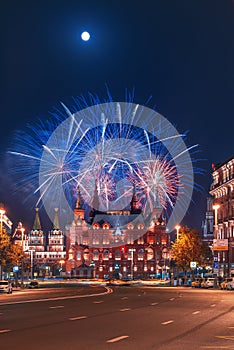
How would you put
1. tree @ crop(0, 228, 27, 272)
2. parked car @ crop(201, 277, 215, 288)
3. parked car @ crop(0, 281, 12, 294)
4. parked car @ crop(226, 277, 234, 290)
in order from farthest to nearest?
tree @ crop(0, 228, 27, 272), parked car @ crop(201, 277, 215, 288), parked car @ crop(226, 277, 234, 290), parked car @ crop(0, 281, 12, 294)

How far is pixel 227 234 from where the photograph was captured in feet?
341

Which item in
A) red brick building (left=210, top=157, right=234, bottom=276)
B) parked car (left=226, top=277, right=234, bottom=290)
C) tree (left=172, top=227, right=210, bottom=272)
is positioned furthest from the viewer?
tree (left=172, top=227, right=210, bottom=272)

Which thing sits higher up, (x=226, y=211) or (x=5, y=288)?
(x=226, y=211)

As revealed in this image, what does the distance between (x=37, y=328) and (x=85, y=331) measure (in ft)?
6.37

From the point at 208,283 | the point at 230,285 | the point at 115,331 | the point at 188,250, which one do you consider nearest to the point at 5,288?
the point at 230,285

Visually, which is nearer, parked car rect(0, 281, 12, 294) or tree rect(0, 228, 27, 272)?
parked car rect(0, 281, 12, 294)

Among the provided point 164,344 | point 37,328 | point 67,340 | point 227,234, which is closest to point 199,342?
point 164,344

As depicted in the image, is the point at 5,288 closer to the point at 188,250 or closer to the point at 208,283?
the point at 208,283

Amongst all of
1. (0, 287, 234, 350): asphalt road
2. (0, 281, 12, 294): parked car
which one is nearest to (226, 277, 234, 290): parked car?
(0, 281, 12, 294): parked car

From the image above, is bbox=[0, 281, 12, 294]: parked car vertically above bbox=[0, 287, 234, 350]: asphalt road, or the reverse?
bbox=[0, 287, 234, 350]: asphalt road

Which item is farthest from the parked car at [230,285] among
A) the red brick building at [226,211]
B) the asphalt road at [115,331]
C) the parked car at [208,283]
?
the asphalt road at [115,331]

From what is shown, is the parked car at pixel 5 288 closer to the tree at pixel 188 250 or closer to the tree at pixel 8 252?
the tree at pixel 8 252

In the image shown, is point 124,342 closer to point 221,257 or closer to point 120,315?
point 120,315

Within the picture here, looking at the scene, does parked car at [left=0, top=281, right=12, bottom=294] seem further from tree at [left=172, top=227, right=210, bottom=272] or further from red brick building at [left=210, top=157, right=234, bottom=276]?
tree at [left=172, top=227, right=210, bottom=272]
